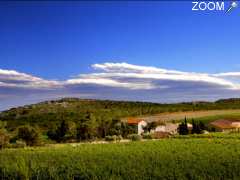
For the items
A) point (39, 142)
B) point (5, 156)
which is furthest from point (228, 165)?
point (39, 142)

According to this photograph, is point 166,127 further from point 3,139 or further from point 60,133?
point 3,139

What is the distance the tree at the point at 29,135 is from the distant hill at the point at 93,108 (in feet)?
148

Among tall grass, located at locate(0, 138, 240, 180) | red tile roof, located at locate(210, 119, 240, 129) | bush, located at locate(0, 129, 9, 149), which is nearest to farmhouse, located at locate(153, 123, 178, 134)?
red tile roof, located at locate(210, 119, 240, 129)

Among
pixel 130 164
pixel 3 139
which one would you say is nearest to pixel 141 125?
pixel 3 139

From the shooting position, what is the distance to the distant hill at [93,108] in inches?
4873

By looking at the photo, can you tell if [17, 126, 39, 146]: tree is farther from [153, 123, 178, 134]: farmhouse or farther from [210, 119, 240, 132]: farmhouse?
[153, 123, 178, 134]: farmhouse

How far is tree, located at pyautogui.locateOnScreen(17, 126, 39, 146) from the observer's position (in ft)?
216

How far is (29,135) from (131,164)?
3738 cm

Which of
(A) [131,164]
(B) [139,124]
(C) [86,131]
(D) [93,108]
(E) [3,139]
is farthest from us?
(D) [93,108]

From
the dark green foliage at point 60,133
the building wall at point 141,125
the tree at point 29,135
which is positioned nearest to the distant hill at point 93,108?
the building wall at point 141,125

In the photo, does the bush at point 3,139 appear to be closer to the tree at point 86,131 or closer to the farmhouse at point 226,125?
the tree at point 86,131

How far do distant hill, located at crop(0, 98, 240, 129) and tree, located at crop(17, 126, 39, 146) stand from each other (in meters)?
45.0

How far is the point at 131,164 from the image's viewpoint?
3173 cm

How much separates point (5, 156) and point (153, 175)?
14.6 m
